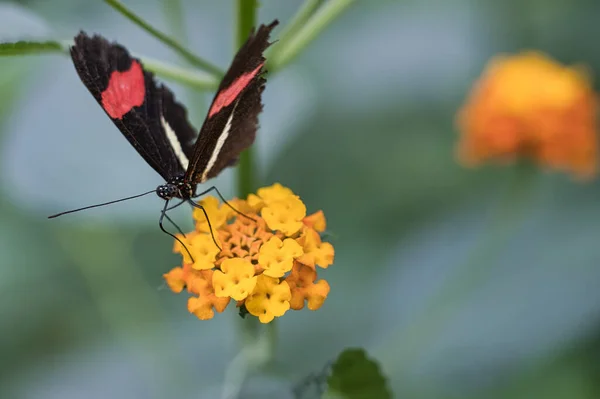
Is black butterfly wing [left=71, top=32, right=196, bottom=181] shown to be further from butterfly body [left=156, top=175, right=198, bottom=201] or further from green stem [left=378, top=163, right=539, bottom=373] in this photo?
green stem [left=378, top=163, right=539, bottom=373]

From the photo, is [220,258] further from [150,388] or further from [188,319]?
[188,319]

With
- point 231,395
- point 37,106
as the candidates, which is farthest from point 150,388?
point 37,106

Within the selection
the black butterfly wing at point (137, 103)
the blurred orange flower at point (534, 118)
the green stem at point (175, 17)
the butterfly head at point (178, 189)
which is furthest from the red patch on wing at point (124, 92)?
the blurred orange flower at point (534, 118)

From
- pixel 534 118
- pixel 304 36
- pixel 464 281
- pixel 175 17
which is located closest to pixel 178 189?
pixel 304 36

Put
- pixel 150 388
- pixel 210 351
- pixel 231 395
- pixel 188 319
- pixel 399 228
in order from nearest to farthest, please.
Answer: pixel 231 395
pixel 150 388
pixel 210 351
pixel 188 319
pixel 399 228

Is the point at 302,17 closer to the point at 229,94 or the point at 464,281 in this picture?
the point at 229,94

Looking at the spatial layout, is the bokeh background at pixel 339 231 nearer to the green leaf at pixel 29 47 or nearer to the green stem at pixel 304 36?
the green leaf at pixel 29 47

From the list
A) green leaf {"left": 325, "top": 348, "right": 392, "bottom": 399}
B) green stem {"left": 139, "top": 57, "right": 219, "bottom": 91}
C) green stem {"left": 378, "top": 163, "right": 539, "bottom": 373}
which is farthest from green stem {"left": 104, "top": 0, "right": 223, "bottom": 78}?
green stem {"left": 378, "top": 163, "right": 539, "bottom": 373}
